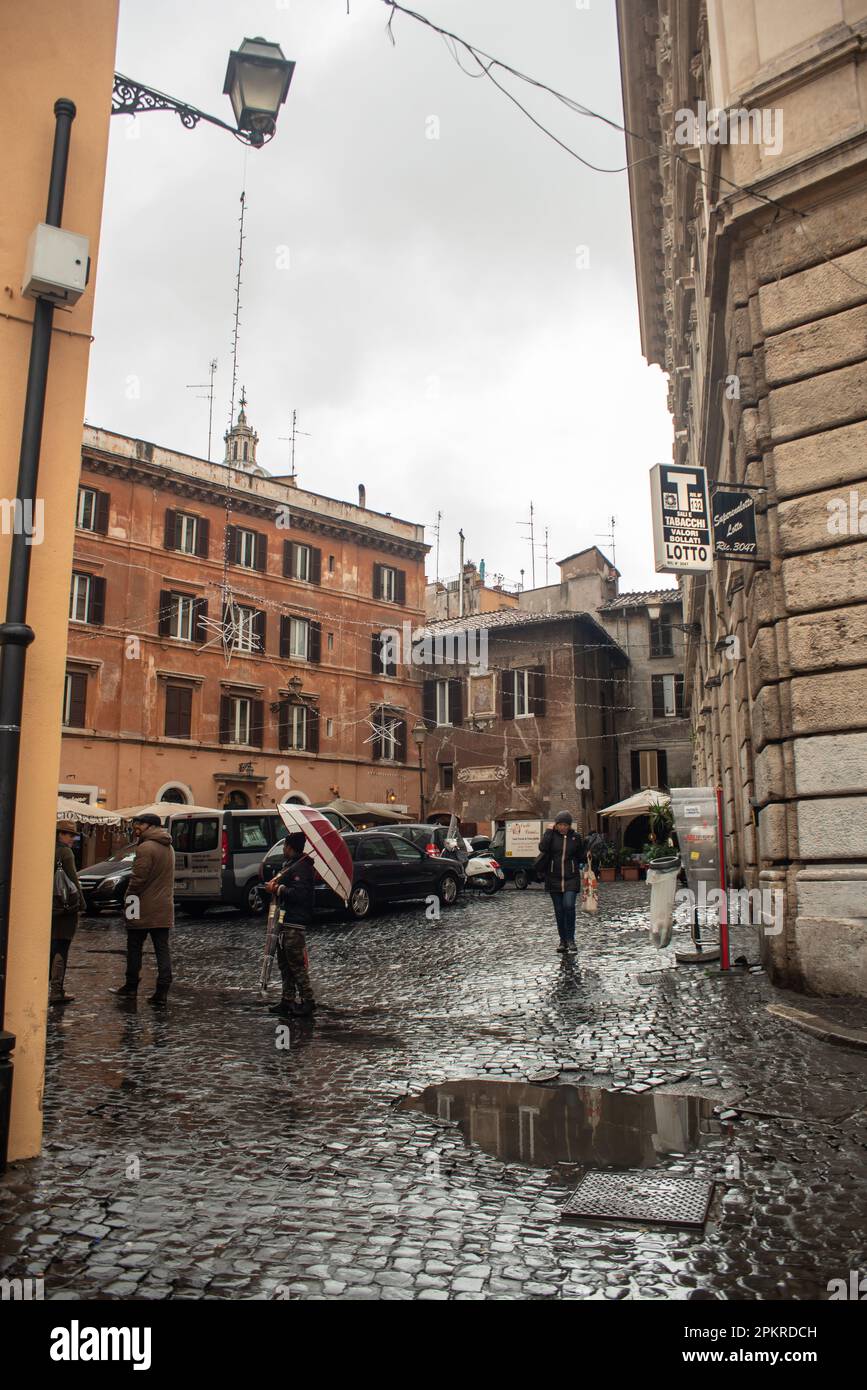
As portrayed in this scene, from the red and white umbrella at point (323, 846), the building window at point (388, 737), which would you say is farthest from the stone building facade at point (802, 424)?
the building window at point (388, 737)

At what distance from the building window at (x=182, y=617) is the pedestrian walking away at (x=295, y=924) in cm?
2726

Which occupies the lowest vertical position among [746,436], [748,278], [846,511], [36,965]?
[36,965]

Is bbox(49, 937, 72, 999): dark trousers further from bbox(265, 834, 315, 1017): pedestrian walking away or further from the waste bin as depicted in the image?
the waste bin

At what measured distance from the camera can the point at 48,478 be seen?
16.7 feet

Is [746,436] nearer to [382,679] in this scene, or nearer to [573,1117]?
[573,1117]

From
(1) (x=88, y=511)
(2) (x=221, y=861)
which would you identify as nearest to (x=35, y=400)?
(2) (x=221, y=861)

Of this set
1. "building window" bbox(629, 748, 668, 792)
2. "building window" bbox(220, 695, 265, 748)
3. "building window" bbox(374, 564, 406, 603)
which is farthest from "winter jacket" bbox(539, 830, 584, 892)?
"building window" bbox(629, 748, 668, 792)

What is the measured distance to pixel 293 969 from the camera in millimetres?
8625

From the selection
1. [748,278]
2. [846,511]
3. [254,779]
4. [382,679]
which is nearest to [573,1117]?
[846,511]

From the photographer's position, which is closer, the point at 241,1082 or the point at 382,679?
the point at 241,1082

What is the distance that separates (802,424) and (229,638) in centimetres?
2954

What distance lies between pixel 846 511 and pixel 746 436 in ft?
4.94

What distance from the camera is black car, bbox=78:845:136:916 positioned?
68.4ft

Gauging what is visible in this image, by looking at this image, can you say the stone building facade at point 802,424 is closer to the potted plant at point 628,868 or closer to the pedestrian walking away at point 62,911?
the pedestrian walking away at point 62,911
